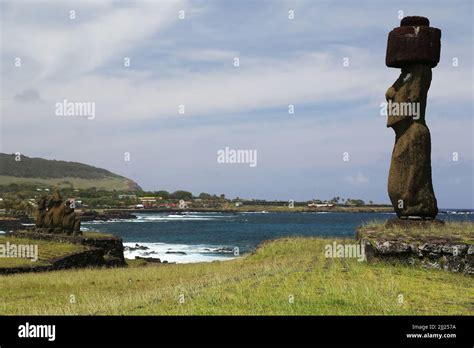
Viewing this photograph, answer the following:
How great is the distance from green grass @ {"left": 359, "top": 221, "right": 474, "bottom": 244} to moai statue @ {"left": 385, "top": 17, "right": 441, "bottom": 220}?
792 millimetres

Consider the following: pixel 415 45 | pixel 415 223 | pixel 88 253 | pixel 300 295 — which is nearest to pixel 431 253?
pixel 415 223

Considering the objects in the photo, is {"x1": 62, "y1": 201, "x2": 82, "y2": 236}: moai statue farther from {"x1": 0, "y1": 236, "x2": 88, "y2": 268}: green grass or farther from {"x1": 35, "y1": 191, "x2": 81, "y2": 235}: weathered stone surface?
{"x1": 0, "y1": 236, "x2": 88, "y2": 268}: green grass

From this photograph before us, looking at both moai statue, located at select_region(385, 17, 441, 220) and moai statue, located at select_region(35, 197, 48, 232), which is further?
moai statue, located at select_region(35, 197, 48, 232)

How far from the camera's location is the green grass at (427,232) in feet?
54.6

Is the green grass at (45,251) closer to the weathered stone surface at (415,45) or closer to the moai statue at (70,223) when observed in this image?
the moai statue at (70,223)

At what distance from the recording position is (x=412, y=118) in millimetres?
19062

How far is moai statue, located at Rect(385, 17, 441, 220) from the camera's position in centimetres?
1862

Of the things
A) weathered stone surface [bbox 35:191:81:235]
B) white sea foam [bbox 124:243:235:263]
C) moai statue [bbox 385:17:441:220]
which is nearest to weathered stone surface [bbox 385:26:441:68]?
moai statue [bbox 385:17:441:220]

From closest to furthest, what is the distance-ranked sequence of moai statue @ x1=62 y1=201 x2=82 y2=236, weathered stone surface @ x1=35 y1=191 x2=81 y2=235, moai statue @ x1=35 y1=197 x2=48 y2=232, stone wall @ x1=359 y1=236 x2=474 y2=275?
stone wall @ x1=359 y1=236 x2=474 y2=275
moai statue @ x1=62 y1=201 x2=82 y2=236
weathered stone surface @ x1=35 y1=191 x2=81 y2=235
moai statue @ x1=35 y1=197 x2=48 y2=232

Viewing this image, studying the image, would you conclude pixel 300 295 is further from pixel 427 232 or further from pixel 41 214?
pixel 41 214

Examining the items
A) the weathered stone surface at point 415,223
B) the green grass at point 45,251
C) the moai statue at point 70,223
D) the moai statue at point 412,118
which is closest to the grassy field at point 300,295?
the weathered stone surface at point 415,223
